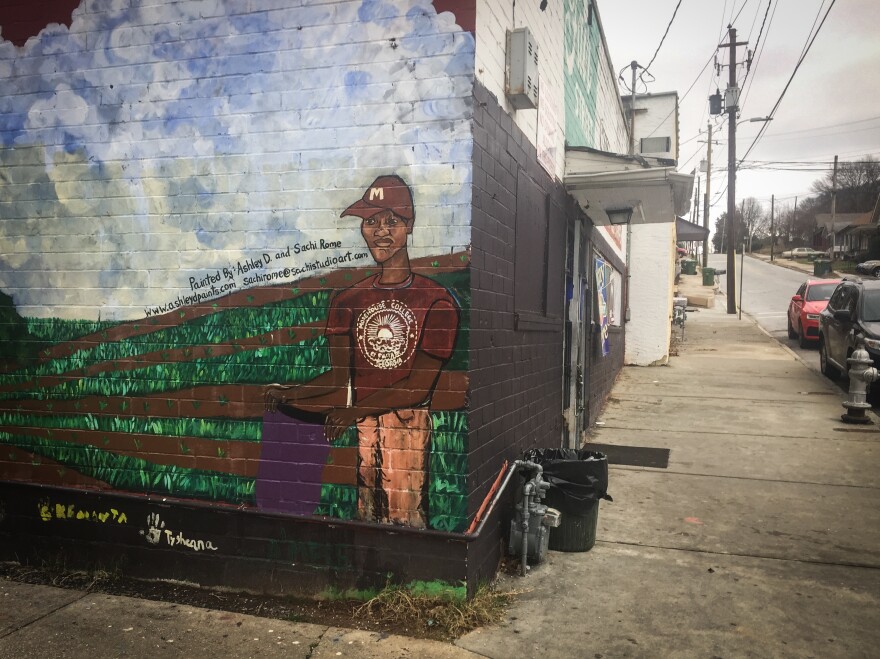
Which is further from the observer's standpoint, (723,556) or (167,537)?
(723,556)

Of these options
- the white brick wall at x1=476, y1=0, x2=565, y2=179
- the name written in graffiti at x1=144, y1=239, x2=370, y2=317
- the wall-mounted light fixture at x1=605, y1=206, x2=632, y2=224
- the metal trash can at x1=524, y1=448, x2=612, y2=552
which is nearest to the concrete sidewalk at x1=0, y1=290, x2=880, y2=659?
the metal trash can at x1=524, y1=448, x2=612, y2=552

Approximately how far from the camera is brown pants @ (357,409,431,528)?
389cm

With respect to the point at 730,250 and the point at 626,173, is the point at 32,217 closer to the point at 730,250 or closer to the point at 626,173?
the point at 626,173

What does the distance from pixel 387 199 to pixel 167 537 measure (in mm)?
2586

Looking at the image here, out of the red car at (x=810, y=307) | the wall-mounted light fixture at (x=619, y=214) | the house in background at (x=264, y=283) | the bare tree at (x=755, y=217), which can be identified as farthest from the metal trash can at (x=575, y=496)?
the bare tree at (x=755, y=217)

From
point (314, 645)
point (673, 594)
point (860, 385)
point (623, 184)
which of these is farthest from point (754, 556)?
point (860, 385)

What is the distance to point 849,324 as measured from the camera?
10961 mm

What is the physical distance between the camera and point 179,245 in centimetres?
434

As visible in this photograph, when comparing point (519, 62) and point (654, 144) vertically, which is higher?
point (654, 144)

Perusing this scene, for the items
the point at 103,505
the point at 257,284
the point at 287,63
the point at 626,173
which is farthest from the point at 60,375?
the point at 626,173

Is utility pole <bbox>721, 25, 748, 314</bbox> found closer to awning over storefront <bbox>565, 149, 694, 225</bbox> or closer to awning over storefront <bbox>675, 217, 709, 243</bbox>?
awning over storefront <bbox>675, 217, 709, 243</bbox>

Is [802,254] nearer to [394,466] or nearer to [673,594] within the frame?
[673,594]

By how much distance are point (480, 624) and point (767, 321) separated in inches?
939

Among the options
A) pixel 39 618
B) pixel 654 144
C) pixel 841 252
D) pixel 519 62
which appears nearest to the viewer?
pixel 39 618
